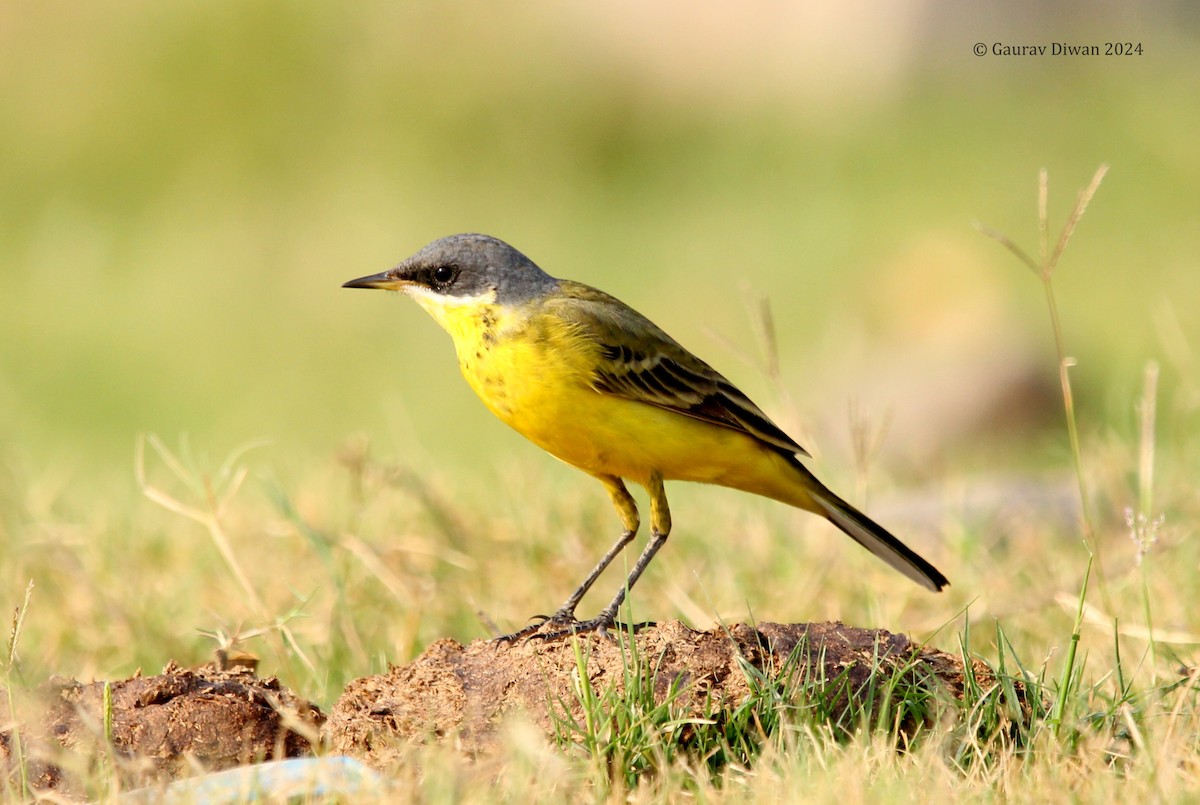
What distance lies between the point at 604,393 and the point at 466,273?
67 centimetres

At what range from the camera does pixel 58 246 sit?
56.3 ft

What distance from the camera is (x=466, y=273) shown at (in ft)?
17.2

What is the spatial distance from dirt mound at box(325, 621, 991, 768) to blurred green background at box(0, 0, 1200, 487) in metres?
7.07

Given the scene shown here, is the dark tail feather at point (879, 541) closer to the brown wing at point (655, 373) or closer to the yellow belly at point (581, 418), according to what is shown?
the brown wing at point (655, 373)

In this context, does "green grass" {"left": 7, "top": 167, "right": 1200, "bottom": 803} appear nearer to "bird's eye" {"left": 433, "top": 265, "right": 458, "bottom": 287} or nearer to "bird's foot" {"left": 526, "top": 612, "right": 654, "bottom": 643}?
"bird's foot" {"left": 526, "top": 612, "right": 654, "bottom": 643}

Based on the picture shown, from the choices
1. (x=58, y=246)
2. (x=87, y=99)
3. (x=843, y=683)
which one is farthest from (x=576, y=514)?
(x=87, y=99)

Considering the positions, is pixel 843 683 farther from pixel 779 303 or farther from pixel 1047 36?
pixel 1047 36

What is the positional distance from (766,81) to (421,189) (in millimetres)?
5128

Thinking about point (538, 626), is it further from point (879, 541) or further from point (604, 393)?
point (879, 541)

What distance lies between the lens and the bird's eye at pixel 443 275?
17.3 ft

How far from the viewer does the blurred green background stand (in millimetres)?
13312
